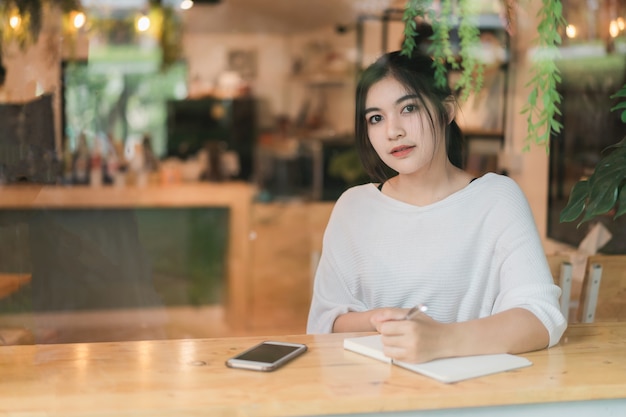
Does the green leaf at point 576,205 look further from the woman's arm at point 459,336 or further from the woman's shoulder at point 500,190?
the woman's arm at point 459,336

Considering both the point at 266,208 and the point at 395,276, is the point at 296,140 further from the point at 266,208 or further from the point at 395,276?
the point at 395,276

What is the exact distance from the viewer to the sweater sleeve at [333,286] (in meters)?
2.05

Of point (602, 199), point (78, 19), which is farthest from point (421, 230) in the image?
point (78, 19)

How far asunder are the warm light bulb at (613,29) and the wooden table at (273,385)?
254 cm

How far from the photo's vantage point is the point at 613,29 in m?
3.85

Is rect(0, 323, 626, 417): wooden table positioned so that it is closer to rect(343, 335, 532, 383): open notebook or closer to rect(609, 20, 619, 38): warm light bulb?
rect(343, 335, 532, 383): open notebook

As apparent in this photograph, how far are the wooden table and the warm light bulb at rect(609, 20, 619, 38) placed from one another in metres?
2.54

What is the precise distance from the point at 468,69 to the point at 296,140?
4.85 meters

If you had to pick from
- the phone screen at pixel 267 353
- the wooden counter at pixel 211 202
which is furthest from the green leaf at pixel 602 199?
the wooden counter at pixel 211 202

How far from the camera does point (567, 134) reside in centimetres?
398

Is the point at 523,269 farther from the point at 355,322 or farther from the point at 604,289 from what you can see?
the point at 604,289

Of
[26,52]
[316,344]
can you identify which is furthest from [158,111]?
[316,344]

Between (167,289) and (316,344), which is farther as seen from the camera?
(167,289)

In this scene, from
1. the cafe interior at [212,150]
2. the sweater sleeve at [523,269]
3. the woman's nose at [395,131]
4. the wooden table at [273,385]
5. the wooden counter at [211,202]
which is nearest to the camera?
the wooden table at [273,385]
